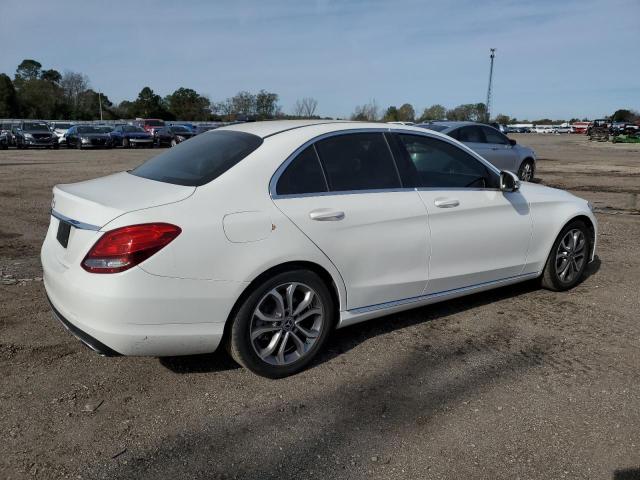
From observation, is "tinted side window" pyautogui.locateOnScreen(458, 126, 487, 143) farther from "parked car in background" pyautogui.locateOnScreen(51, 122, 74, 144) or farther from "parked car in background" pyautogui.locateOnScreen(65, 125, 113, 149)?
"parked car in background" pyautogui.locateOnScreen(51, 122, 74, 144)

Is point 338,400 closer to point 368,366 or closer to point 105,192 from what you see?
point 368,366

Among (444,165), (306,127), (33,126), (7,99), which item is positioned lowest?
(444,165)

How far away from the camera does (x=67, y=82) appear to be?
10594 cm

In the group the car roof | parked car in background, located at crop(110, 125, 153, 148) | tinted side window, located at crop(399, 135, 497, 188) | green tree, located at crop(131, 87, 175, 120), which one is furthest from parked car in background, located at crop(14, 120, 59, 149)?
green tree, located at crop(131, 87, 175, 120)

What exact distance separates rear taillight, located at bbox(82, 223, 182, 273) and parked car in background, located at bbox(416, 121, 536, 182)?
939cm

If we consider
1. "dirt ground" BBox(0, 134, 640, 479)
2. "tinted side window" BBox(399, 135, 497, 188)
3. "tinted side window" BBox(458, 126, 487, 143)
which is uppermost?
"tinted side window" BBox(458, 126, 487, 143)

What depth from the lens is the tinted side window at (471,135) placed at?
12.1 metres

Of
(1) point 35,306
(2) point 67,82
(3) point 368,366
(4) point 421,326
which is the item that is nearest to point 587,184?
(4) point 421,326

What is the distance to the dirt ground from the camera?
2.74m

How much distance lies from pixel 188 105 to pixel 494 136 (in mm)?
93191

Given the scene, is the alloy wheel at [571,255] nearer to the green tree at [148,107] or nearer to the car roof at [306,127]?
the car roof at [306,127]

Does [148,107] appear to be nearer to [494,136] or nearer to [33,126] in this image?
[33,126]

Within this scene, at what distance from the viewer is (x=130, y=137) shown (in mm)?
35031

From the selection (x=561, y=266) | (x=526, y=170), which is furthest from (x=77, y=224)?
(x=526, y=170)
